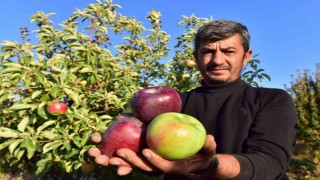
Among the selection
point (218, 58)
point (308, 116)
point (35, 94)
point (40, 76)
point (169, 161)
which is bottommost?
point (308, 116)

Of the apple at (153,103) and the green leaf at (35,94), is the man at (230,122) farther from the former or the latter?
the green leaf at (35,94)

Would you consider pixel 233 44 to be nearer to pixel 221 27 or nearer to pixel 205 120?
pixel 221 27

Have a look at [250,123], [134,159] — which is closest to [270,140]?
[250,123]

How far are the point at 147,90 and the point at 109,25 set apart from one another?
4015 mm

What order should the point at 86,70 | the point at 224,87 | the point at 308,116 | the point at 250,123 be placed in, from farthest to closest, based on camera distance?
the point at 308,116
the point at 86,70
the point at 224,87
the point at 250,123

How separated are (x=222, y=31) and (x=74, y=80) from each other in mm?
2112

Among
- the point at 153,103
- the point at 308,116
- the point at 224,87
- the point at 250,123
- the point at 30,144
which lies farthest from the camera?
the point at 308,116

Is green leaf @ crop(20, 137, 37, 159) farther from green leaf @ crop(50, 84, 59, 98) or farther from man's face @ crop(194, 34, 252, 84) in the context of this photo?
man's face @ crop(194, 34, 252, 84)

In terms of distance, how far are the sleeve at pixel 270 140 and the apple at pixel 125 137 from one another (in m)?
0.44

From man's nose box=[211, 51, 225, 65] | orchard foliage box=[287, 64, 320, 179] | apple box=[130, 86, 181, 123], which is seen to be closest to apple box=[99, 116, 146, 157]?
apple box=[130, 86, 181, 123]

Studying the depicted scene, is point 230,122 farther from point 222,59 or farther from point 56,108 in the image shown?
point 56,108

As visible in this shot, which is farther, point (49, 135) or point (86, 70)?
point (86, 70)

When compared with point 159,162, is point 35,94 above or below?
above

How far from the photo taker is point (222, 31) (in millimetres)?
2146
